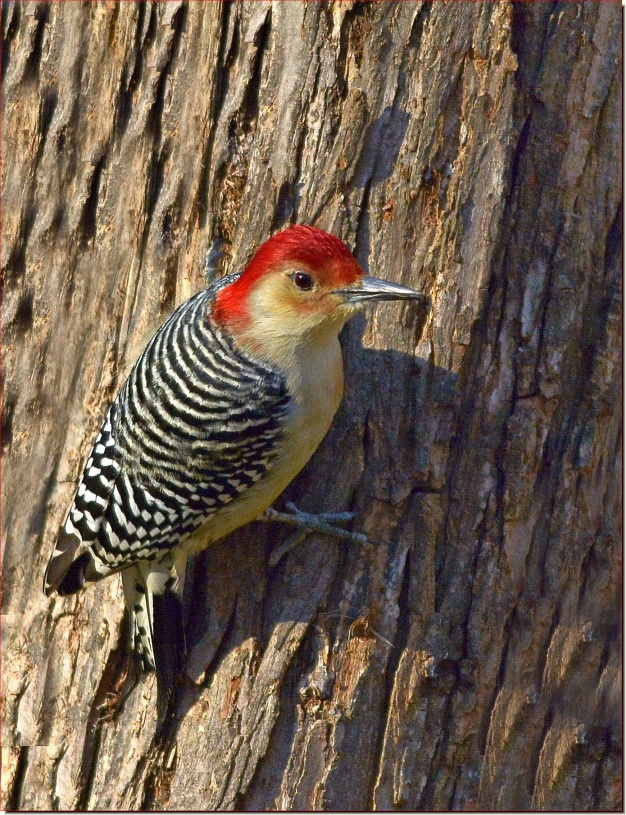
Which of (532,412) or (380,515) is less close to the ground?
(532,412)

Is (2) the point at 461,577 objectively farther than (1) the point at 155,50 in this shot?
No

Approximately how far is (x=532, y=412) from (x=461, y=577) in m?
0.72

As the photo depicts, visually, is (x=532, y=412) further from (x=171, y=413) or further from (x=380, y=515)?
(x=171, y=413)

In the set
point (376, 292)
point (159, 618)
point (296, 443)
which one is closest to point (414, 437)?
point (296, 443)

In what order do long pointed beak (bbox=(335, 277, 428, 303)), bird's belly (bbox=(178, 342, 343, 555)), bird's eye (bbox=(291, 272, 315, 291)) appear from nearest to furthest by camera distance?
1. long pointed beak (bbox=(335, 277, 428, 303))
2. bird's eye (bbox=(291, 272, 315, 291))
3. bird's belly (bbox=(178, 342, 343, 555))

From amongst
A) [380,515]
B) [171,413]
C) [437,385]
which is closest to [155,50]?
[171,413]

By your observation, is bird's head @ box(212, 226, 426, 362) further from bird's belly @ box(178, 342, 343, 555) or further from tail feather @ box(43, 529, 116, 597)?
tail feather @ box(43, 529, 116, 597)

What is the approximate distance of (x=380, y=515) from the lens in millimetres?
3521

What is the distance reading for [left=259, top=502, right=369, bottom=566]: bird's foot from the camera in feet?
11.4

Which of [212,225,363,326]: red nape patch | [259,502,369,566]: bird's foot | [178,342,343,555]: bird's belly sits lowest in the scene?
[259,502,369,566]: bird's foot

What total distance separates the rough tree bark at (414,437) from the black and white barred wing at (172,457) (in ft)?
1.00

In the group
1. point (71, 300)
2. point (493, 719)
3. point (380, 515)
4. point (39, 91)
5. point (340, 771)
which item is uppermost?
point (39, 91)

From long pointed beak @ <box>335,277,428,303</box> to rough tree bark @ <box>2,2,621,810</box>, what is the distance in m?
0.29

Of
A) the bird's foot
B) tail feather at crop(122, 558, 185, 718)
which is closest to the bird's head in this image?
the bird's foot
